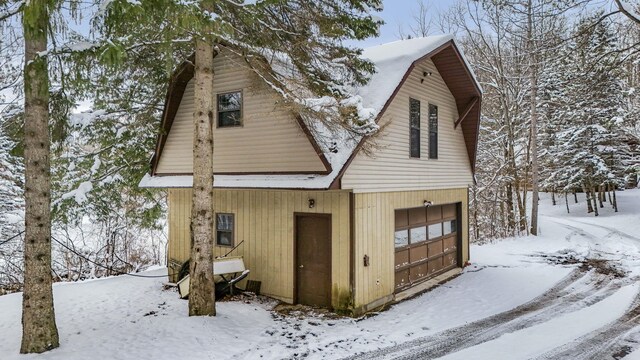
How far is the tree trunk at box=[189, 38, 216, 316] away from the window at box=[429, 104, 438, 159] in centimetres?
698

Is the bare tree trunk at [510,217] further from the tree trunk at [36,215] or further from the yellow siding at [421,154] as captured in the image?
the tree trunk at [36,215]

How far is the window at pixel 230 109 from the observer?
32.7ft

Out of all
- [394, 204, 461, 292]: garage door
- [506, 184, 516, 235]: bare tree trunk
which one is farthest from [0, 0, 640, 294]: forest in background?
[394, 204, 461, 292]: garage door

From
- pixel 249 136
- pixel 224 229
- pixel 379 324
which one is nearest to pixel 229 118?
pixel 249 136

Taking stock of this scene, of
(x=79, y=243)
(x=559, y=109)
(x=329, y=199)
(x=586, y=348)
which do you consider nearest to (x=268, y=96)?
(x=329, y=199)

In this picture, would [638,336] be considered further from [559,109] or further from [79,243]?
[559,109]

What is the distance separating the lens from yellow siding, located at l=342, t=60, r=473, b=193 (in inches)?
357

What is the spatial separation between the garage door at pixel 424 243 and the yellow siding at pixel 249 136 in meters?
3.38

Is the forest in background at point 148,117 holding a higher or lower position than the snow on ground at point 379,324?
higher

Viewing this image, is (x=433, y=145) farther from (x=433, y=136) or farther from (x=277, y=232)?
(x=277, y=232)

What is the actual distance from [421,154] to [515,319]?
499cm

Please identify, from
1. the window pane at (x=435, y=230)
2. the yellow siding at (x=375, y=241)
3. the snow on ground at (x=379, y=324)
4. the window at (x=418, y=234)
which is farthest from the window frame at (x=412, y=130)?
the snow on ground at (x=379, y=324)

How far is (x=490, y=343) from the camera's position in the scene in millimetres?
7051

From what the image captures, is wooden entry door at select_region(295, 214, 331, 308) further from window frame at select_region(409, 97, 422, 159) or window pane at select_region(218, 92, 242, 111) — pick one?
window frame at select_region(409, 97, 422, 159)
